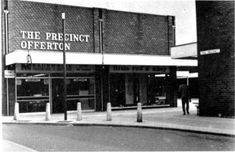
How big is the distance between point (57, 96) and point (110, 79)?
4144 millimetres

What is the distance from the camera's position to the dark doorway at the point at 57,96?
76.3 feet

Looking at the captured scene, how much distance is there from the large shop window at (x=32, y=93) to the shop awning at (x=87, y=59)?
184cm

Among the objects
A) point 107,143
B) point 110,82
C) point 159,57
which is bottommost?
point 107,143

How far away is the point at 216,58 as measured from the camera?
1681 centimetres

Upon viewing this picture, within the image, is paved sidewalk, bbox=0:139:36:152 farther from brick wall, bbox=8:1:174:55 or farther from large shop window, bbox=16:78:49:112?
brick wall, bbox=8:1:174:55

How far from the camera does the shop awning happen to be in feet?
67.3

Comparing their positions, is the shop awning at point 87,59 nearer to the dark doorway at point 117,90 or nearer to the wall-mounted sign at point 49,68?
the wall-mounted sign at point 49,68

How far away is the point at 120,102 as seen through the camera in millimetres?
25938

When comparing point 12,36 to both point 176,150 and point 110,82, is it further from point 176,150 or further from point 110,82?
point 176,150

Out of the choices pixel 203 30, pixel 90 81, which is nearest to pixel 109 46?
pixel 90 81

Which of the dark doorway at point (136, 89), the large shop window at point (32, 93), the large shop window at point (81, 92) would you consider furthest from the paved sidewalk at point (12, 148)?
the dark doorway at point (136, 89)

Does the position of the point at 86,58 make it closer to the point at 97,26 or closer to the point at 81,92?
the point at 81,92

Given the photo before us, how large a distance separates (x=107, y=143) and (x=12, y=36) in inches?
571

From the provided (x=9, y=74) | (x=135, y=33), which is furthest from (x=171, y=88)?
(x=9, y=74)
